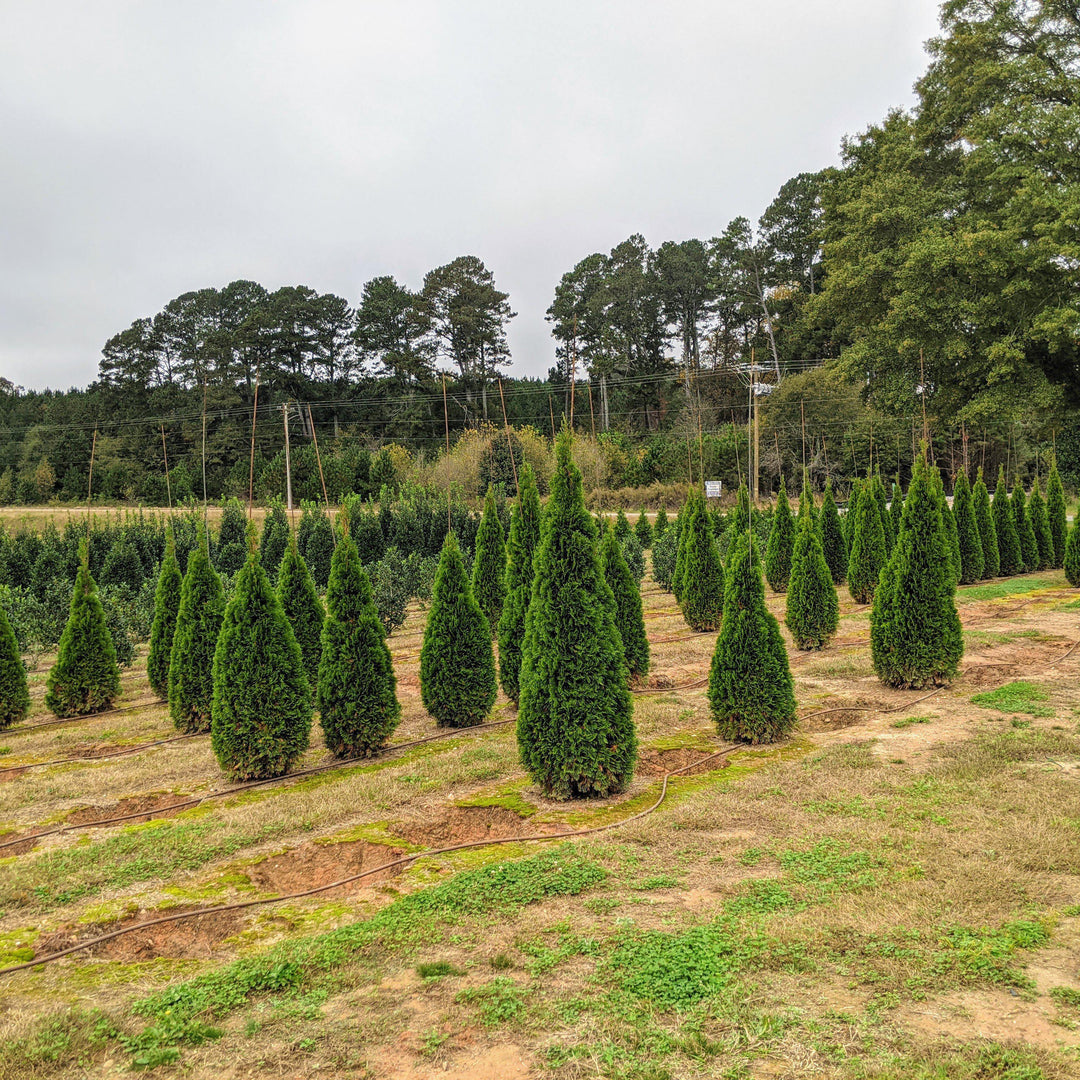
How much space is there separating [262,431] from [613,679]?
40.5 meters

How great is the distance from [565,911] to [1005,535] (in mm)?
18690

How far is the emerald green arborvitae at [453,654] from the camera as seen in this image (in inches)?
301

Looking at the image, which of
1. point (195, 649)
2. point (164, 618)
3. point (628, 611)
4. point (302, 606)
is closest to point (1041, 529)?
point (628, 611)

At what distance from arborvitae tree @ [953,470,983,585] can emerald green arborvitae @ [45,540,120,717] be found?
16756 mm

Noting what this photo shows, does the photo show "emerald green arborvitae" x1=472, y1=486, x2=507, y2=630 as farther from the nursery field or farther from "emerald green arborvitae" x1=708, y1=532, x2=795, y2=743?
"emerald green arborvitae" x1=708, y1=532, x2=795, y2=743

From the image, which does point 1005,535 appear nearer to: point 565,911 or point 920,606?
point 920,606

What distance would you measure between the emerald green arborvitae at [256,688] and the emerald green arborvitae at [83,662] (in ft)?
11.7

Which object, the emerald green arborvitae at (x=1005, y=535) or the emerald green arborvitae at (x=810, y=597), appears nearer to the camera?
the emerald green arborvitae at (x=810, y=597)

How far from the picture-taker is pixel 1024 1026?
2824mm

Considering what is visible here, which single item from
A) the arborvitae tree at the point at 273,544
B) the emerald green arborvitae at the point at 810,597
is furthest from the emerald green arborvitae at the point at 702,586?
the arborvitae tree at the point at 273,544

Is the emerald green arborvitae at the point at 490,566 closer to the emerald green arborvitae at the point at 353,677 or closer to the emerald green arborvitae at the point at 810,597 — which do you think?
the emerald green arborvitae at the point at 810,597

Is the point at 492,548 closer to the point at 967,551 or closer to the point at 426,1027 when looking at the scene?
the point at 426,1027

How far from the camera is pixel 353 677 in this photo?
270 inches

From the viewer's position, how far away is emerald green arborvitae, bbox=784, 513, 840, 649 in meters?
10.6
